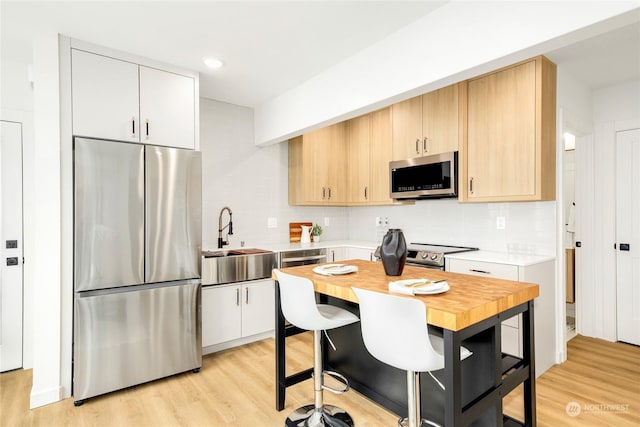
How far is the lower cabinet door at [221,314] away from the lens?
3172mm

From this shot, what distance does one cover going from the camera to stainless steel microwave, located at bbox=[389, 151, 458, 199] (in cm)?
324

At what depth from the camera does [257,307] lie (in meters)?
3.49

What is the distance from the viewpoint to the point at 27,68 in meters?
2.87

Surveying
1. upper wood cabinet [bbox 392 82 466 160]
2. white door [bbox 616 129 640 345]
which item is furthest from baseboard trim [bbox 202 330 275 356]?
white door [bbox 616 129 640 345]

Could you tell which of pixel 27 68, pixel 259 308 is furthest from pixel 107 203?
pixel 259 308

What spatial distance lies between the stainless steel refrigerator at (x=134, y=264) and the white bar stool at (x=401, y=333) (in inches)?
71.4

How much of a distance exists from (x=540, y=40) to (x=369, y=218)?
10.3ft

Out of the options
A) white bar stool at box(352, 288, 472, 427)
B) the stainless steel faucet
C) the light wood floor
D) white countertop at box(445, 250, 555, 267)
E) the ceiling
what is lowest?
the light wood floor

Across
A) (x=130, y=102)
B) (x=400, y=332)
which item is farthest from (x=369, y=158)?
(x=400, y=332)

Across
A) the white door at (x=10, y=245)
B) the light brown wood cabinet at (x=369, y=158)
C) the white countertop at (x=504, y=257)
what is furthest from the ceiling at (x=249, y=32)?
the white countertop at (x=504, y=257)

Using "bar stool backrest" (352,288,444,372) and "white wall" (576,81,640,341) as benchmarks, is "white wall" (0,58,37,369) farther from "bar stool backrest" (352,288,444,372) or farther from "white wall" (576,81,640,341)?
"white wall" (576,81,640,341)

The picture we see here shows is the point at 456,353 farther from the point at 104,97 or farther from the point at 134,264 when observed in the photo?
the point at 104,97

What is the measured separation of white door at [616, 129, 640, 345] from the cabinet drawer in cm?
168

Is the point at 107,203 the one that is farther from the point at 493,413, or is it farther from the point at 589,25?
the point at 589,25
